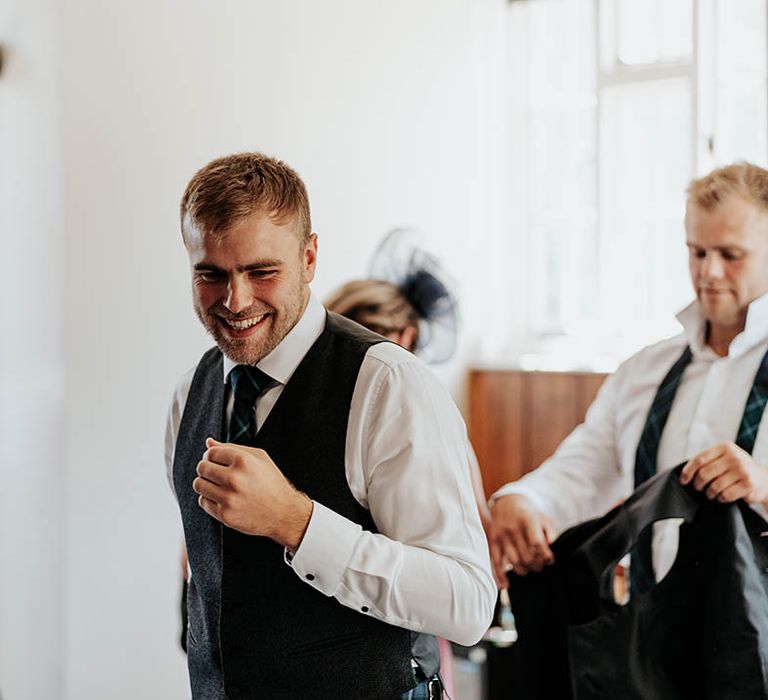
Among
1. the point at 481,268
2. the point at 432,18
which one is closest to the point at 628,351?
the point at 481,268

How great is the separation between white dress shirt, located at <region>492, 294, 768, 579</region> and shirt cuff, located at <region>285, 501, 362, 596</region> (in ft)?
2.50

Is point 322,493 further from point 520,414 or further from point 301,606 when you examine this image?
point 520,414

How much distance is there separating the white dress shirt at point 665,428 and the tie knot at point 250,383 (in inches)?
26.3

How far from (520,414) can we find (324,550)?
3.44 metres

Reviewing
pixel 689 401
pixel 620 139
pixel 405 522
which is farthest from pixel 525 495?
pixel 620 139

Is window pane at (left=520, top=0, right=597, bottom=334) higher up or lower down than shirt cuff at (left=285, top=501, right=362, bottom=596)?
higher up

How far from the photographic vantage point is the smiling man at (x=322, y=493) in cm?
123

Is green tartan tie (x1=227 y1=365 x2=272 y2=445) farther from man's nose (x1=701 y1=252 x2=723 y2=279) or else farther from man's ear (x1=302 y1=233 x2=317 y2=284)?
man's nose (x1=701 y1=252 x2=723 y2=279)

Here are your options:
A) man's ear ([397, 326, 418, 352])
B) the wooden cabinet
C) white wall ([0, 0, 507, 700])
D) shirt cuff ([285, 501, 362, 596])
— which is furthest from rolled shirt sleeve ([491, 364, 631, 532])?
the wooden cabinet

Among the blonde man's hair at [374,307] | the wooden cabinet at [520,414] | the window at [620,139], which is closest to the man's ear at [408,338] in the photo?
the blonde man's hair at [374,307]

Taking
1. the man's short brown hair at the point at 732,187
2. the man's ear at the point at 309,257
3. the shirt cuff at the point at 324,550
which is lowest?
the shirt cuff at the point at 324,550

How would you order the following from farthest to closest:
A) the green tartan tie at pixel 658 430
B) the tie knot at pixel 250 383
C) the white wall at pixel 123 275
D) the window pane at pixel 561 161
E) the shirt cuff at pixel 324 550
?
the window pane at pixel 561 161 → the white wall at pixel 123 275 → the green tartan tie at pixel 658 430 → the tie knot at pixel 250 383 → the shirt cuff at pixel 324 550

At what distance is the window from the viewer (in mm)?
4305

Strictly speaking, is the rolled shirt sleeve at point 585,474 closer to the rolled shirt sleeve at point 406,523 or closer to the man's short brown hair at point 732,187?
the man's short brown hair at point 732,187
